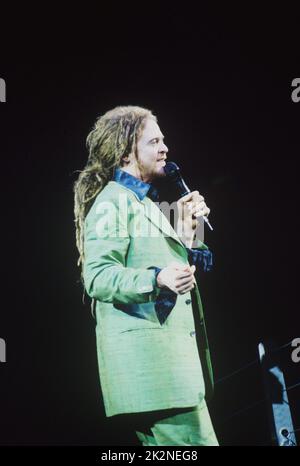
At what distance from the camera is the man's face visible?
8.88 feet

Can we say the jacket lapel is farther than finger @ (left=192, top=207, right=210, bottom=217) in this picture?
No

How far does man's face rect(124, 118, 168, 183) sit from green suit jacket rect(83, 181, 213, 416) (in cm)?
22

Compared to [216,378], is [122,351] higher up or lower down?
higher up

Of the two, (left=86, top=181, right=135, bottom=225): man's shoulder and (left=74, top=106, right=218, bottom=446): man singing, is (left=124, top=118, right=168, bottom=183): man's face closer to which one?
(left=74, top=106, right=218, bottom=446): man singing

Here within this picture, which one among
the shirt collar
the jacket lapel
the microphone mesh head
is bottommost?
the jacket lapel

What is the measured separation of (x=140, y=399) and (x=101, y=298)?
0.42 metres

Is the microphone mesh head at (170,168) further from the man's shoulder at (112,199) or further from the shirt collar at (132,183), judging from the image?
the man's shoulder at (112,199)

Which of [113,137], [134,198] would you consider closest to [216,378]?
[134,198]

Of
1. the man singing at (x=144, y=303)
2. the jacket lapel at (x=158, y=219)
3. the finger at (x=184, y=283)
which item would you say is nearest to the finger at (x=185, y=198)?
the man singing at (x=144, y=303)

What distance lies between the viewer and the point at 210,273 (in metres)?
2.86

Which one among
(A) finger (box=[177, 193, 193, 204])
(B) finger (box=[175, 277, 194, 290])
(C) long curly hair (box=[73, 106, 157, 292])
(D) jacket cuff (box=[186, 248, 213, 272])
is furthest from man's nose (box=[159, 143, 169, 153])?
(B) finger (box=[175, 277, 194, 290])

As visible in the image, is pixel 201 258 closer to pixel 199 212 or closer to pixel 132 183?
pixel 199 212
